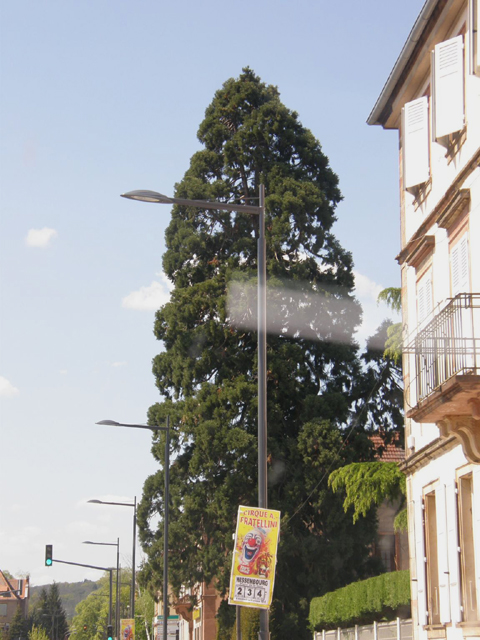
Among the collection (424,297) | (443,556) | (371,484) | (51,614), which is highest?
(424,297)

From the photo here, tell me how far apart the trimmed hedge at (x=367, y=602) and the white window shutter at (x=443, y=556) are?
19.8ft

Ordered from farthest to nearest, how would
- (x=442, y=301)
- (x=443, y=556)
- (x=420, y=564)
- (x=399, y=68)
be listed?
(x=399, y=68) < (x=420, y=564) < (x=443, y=556) < (x=442, y=301)

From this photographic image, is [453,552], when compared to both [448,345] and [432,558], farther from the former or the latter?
[448,345]

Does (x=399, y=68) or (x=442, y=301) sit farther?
(x=399, y=68)

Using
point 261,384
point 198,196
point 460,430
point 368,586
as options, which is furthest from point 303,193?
point 460,430

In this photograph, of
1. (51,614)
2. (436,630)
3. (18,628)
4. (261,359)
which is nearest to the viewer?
(261,359)

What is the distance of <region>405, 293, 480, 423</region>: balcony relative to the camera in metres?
13.0

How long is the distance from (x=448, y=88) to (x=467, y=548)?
7.49 meters

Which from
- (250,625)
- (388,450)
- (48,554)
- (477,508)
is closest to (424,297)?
(477,508)

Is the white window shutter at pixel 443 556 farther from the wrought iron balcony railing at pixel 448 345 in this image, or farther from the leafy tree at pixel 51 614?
Result: the leafy tree at pixel 51 614

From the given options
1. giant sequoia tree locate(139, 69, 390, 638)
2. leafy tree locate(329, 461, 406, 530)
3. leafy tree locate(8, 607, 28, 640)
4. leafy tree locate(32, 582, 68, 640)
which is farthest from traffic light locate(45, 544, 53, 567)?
leafy tree locate(32, 582, 68, 640)

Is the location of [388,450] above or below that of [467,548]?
above

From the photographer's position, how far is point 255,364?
3966cm

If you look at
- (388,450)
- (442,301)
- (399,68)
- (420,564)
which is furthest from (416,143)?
(388,450)
